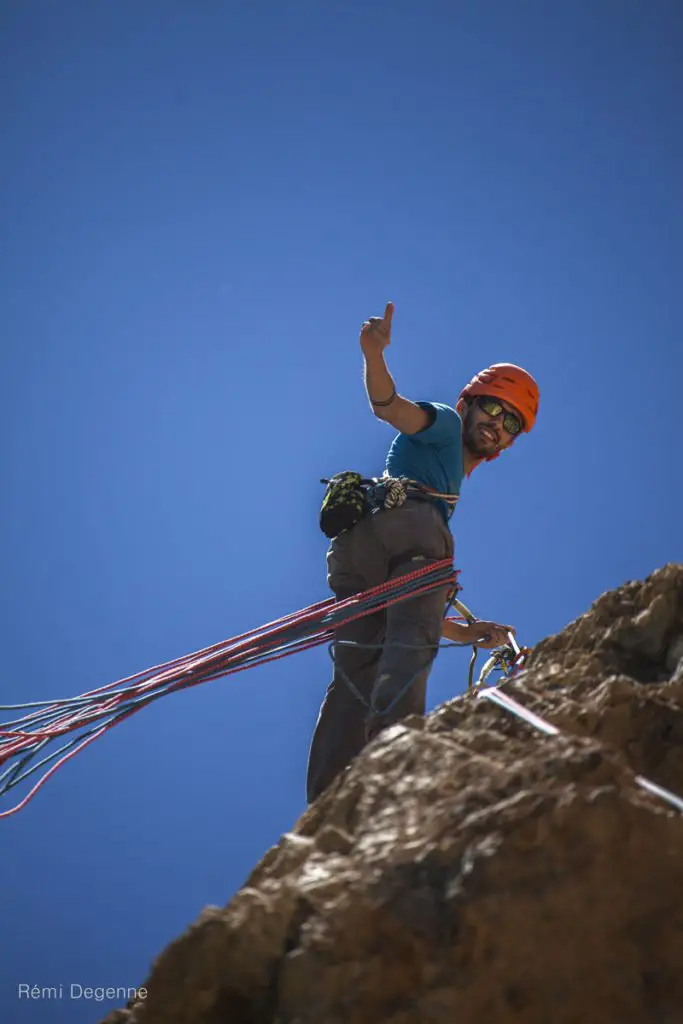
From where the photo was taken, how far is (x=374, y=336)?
421cm

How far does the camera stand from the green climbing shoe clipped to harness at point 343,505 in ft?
15.3

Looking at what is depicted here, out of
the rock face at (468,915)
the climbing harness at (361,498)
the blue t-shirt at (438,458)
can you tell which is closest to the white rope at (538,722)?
the rock face at (468,915)

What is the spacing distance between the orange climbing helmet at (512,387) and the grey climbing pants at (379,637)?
103 centimetres

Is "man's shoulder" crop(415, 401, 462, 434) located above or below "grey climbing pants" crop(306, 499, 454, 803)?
above

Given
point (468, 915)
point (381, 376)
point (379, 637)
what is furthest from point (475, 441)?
point (468, 915)

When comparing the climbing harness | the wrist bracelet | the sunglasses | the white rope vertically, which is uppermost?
the sunglasses

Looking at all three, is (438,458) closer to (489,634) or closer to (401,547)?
(401,547)

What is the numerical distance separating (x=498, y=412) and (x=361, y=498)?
1174mm

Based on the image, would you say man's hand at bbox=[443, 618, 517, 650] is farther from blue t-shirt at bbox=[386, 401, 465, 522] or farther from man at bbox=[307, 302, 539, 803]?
blue t-shirt at bbox=[386, 401, 465, 522]

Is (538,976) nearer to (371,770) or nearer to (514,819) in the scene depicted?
(514,819)

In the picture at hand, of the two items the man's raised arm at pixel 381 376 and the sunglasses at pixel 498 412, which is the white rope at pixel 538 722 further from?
the sunglasses at pixel 498 412

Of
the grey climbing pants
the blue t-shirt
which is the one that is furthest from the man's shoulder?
the grey climbing pants

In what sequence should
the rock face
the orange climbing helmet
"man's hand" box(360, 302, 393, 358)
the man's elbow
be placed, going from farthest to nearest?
1. the orange climbing helmet
2. the man's elbow
3. "man's hand" box(360, 302, 393, 358)
4. the rock face

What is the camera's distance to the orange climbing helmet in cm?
529
